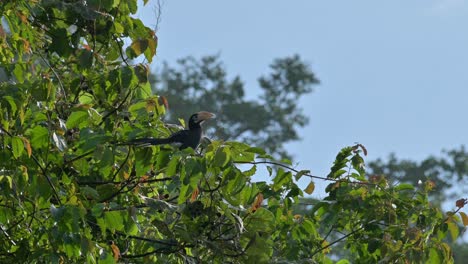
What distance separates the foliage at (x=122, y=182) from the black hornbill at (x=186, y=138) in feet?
0.12

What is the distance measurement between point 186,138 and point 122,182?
34 centimetres

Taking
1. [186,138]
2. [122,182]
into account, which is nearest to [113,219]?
[122,182]

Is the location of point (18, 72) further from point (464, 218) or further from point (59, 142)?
point (464, 218)

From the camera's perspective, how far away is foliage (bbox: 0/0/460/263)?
416 centimetres

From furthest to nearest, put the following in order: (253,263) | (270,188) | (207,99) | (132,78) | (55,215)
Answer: (207,99) < (270,188) < (132,78) < (253,263) < (55,215)

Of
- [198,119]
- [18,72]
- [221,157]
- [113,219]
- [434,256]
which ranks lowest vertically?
[113,219]

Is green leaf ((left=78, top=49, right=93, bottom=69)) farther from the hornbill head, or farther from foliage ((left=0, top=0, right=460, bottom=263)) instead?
the hornbill head

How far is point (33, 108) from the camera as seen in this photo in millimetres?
4375

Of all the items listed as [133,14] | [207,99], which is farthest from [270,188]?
[207,99]

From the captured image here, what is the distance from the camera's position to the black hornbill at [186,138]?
14.2ft

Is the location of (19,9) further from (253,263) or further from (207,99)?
(207,99)

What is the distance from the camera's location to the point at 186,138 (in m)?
4.81

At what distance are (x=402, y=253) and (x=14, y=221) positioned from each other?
5.74 ft

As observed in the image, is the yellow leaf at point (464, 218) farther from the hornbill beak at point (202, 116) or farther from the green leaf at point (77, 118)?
the green leaf at point (77, 118)
